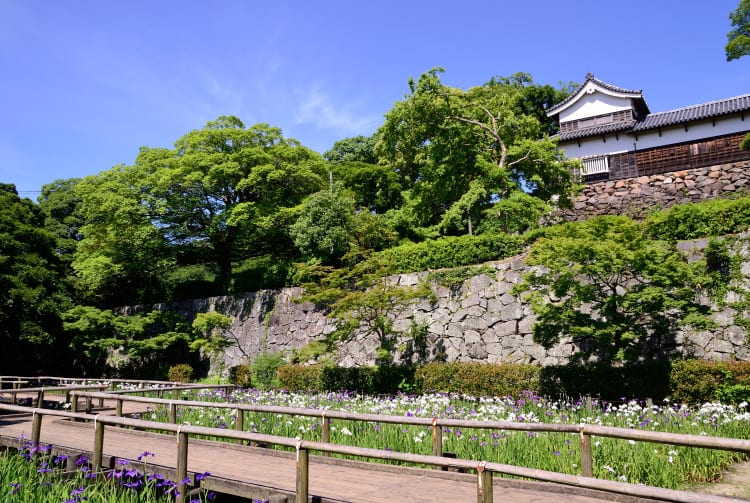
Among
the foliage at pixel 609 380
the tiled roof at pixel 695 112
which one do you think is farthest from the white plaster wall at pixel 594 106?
the foliage at pixel 609 380

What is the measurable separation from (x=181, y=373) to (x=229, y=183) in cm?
779

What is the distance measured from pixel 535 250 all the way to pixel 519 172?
689 cm

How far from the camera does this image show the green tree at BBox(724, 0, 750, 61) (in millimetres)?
15875

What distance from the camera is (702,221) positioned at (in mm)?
13273

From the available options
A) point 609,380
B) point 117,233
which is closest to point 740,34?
point 609,380

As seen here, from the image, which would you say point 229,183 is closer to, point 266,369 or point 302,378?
point 266,369

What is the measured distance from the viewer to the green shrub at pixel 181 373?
19717 mm

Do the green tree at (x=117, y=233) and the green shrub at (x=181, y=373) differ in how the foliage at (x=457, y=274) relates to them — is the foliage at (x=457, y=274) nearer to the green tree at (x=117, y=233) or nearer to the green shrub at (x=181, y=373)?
→ the green shrub at (x=181, y=373)

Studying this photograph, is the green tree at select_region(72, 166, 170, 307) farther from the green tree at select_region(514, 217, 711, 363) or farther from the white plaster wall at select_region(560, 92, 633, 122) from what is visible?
the white plaster wall at select_region(560, 92, 633, 122)

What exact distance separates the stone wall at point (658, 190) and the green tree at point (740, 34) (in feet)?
14.8

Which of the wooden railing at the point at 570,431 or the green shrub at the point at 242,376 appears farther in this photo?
the green shrub at the point at 242,376

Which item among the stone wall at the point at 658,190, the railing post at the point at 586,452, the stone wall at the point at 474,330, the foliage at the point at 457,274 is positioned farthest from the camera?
the stone wall at the point at 658,190

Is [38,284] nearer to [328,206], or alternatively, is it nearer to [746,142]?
[328,206]

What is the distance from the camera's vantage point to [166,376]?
2075 cm
